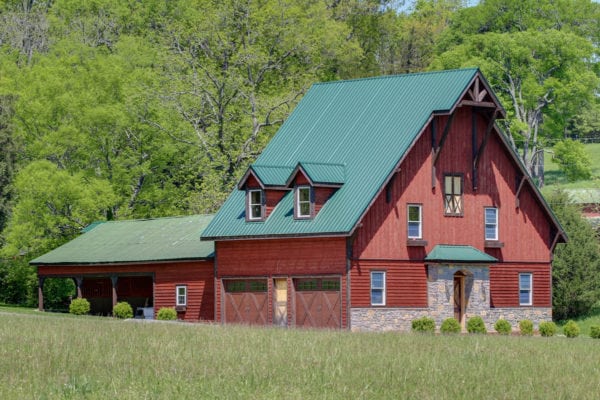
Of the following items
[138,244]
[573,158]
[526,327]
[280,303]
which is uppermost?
[573,158]

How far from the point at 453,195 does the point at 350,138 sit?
16.9 ft

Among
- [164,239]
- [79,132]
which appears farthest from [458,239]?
[79,132]

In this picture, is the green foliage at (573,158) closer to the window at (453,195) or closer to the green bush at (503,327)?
the window at (453,195)

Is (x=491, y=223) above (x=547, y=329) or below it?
above

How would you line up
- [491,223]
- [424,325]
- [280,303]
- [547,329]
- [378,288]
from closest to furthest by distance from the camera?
[424,325] < [378,288] < [547,329] < [280,303] < [491,223]

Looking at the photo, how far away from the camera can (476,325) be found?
5269 cm

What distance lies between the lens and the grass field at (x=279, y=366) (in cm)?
2430

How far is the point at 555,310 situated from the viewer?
63781 millimetres

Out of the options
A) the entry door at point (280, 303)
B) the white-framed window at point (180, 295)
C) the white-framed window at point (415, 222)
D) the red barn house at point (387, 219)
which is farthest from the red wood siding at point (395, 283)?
the white-framed window at point (180, 295)

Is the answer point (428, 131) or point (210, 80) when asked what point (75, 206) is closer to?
point (210, 80)

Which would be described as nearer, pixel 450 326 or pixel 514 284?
pixel 450 326

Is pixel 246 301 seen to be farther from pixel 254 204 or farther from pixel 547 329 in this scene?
pixel 547 329

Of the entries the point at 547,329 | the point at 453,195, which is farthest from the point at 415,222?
the point at 547,329

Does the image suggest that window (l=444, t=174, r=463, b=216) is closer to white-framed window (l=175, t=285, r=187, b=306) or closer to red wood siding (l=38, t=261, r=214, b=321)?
red wood siding (l=38, t=261, r=214, b=321)
